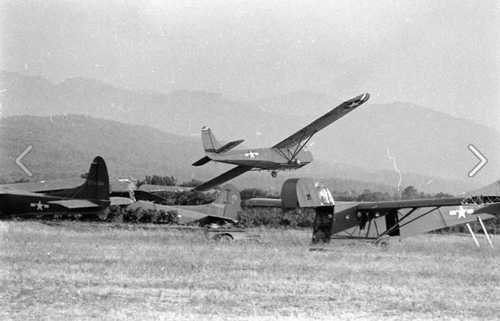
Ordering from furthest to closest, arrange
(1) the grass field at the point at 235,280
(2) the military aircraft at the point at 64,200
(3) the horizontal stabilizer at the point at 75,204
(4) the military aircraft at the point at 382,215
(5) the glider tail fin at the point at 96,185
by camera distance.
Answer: (5) the glider tail fin at the point at 96,185 < (3) the horizontal stabilizer at the point at 75,204 < (2) the military aircraft at the point at 64,200 < (4) the military aircraft at the point at 382,215 < (1) the grass field at the point at 235,280

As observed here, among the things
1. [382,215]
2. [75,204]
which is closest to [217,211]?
[75,204]

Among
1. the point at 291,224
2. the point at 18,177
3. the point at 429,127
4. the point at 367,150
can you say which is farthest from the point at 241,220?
the point at 429,127

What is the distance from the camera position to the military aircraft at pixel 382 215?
1845 cm

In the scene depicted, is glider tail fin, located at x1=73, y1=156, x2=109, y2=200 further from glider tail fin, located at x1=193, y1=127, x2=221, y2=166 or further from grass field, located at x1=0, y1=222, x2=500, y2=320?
glider tail fin, located at x1=193, y1=127, x2=221, y2=166

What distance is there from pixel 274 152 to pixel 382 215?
7.08 metres

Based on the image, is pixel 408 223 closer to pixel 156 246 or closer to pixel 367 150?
pixel 156 246

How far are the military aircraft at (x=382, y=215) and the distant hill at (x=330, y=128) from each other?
33.4 metres

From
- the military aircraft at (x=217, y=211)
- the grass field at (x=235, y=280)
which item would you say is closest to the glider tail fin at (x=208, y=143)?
the military aircraft at (x=217, y=211)

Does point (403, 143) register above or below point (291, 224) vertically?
above

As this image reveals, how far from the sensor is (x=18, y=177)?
38094mm

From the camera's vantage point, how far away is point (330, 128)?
228 feet

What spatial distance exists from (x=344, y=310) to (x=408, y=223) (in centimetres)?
1185

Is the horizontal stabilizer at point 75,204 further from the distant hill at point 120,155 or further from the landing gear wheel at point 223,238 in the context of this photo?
the distant hill at point 120,155

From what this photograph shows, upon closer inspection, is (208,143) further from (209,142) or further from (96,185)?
(96,185)
